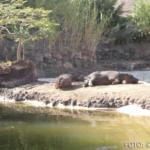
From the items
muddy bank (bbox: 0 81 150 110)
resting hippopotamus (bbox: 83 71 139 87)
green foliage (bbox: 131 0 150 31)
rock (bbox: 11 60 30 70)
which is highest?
green foliage (bbox: 131 0 150 31)

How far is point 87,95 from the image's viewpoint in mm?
7035

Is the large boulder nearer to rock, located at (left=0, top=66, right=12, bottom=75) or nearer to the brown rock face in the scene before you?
rock, located at (left=0, top=66, right=12, bottom=75)

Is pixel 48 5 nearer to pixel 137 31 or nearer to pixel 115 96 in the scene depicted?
pixel 137 31

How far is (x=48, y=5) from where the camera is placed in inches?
544

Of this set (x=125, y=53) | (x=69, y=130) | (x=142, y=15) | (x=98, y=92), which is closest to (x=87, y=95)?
(x=98, y=92)

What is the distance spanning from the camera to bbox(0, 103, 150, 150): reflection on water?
3729 mm

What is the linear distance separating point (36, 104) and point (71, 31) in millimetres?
7672

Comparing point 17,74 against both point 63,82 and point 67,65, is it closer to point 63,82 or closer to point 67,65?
point 63,82

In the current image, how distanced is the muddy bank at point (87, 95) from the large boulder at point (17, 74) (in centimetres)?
62

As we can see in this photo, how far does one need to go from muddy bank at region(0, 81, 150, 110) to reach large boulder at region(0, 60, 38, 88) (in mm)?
620

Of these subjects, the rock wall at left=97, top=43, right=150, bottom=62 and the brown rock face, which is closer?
the brown rock face

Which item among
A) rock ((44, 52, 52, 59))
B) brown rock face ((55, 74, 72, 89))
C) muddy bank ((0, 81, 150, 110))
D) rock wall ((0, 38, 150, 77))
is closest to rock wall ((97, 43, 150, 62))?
rock wall ((0, 38, 150, 77))

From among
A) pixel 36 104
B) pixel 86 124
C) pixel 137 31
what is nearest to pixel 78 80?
pixel 36 104

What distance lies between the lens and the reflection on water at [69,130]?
3.73 meters
